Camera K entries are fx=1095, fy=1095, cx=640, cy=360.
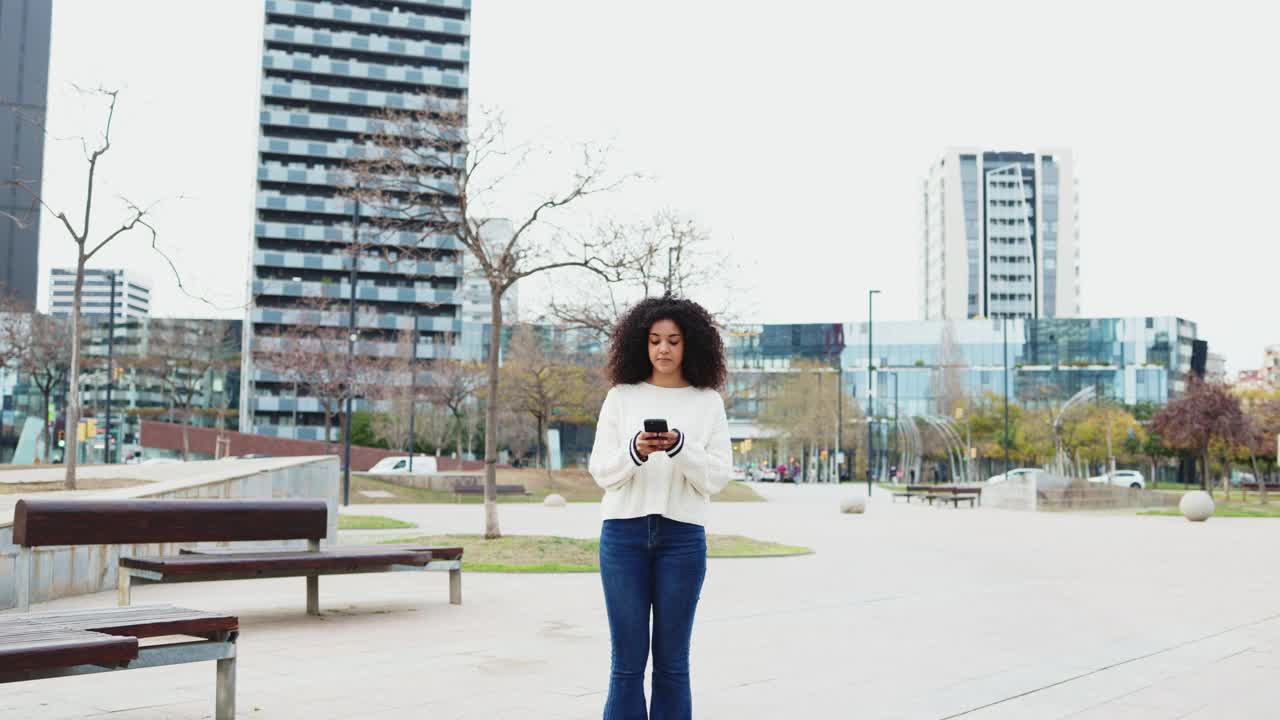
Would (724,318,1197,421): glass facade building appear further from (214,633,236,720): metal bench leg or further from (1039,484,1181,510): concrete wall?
(214,633,236,720): metal bench leg

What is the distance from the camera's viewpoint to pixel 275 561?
26.7ft

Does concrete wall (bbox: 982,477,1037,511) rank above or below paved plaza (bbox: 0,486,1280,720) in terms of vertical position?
below

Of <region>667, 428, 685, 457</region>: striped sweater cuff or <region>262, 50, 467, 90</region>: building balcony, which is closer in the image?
<region>667, 428, 685, 457</region>: striped sweater cuff

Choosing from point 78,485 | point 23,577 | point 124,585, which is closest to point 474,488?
point 78,485

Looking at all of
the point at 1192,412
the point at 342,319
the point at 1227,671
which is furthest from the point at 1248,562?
the point at 342,319

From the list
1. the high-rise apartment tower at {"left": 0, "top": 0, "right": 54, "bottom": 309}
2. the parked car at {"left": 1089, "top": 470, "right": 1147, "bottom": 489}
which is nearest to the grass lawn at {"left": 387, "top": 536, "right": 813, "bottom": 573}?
the high-rise apartment tower at {"left": 0, "top": 0, "right": 54, "bottom": 309}

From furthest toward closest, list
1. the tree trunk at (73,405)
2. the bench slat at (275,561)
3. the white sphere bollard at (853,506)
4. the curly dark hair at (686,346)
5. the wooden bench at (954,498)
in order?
the wooden bench at (954,498) < the white sphere bollard at (853,506) < the tree trunk at (73,405) < the bench slat at (275,561) < the curly dark hair at (686,346)

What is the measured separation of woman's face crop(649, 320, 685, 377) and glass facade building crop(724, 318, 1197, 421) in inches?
3846

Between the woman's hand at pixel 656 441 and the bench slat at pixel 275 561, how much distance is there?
5014mm

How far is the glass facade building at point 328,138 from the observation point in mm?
92875

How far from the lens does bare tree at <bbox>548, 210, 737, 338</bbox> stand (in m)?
17.8

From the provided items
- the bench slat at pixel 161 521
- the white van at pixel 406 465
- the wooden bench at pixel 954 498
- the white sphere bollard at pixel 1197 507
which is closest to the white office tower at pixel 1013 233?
the white van at pixel 406 465

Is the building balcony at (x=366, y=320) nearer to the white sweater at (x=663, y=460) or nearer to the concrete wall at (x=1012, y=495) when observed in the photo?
the concrete wall at (x=1012, y=495)

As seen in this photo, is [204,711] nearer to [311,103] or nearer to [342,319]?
[342,319]
